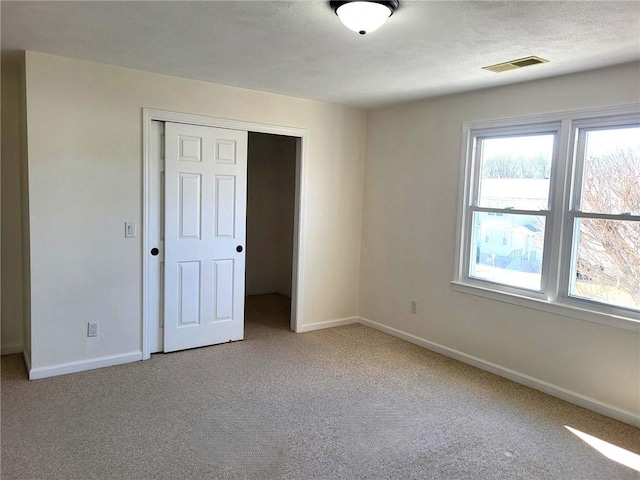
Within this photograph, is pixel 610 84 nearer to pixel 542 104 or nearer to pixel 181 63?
pixel 542 104

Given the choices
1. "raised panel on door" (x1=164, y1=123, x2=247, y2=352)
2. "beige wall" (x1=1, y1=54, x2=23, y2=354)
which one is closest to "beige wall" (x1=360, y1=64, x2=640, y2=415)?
"raised panel on door" (x1=164, y1=123, x2=247, y2=352)

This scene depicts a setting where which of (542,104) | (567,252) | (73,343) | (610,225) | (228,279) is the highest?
(542,104)

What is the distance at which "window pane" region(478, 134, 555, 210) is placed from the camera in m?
3.56

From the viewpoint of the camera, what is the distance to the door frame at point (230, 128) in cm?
377

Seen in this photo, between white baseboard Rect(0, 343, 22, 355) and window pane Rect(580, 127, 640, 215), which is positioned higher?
window pane Rect(580, 127, 640, 215)

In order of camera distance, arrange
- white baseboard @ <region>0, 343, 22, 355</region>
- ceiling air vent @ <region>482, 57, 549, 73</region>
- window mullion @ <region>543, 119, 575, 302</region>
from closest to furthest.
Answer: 1. ceiling air vent @ <region>482, 57, 549, 73</region>
2. window mullion @ <region>543, 119, 575, 302</region>
3. white baseboard @ <region>0, 343, 22, 355</region>

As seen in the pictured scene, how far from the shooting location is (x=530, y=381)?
3.59 metres

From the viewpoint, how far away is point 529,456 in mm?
2627

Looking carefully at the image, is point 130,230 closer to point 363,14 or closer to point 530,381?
point 363,14

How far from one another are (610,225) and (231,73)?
119 inches

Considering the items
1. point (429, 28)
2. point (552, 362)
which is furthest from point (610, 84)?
point (552, 362)

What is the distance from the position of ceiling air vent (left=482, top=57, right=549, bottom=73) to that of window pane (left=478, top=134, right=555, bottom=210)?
0.67m

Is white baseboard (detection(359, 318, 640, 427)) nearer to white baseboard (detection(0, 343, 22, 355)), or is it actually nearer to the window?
the window

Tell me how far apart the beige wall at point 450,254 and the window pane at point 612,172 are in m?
0.25
